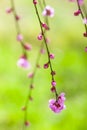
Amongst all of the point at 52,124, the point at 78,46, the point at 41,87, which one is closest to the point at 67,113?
the point at 52,124

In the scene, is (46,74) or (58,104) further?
(46,74)

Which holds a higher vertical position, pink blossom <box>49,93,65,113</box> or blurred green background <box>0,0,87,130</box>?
blurred green background <box>0,0,87,130</box>

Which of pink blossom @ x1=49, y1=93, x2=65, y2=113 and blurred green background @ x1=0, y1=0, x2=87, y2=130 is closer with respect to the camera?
pink blossom @ x1=49, y1=93, x2=65, y2=113

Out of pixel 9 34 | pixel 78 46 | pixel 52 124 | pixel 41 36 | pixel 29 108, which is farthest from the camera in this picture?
pixel 9 34

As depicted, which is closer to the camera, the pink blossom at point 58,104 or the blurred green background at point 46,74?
the pink blossom at point 58,104

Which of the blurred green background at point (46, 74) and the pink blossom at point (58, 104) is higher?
the blurred green background at point (46, 74)

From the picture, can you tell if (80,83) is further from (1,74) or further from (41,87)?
(1,74)

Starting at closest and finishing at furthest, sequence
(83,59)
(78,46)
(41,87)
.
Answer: (41,87) → (83,59) → (78,46)

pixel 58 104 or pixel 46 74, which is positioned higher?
pixel 46 74
